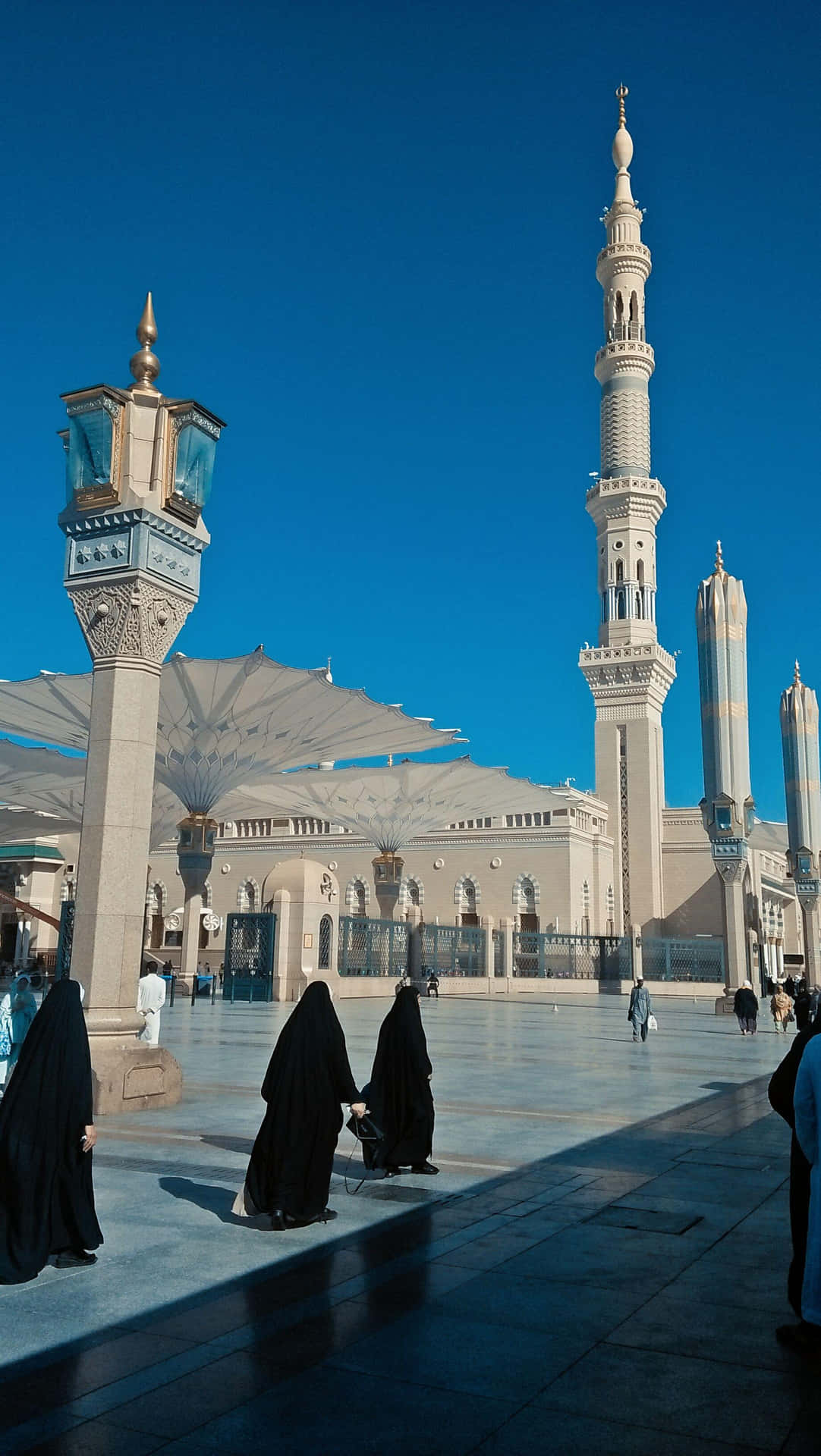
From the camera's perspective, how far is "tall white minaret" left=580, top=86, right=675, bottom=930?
50250 mm

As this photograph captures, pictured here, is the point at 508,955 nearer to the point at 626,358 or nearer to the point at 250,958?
the point at 250,958

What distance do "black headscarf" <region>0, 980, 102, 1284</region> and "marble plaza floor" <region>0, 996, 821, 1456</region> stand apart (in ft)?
0.46

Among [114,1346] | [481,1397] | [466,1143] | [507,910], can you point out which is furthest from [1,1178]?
[507,910]

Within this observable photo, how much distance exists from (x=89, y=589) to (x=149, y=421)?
1383 millimetres

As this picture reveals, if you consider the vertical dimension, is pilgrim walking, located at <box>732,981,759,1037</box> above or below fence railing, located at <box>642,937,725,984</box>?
below

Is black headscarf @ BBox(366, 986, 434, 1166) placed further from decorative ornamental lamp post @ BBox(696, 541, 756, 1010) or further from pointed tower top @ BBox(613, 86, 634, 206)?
pointed tower top @ BBox(613, 86, 634, 206)

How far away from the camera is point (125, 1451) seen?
2529mm

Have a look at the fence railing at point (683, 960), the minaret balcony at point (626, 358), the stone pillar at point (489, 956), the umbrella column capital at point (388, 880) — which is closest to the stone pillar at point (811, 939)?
the fence railing at point (683, 960)

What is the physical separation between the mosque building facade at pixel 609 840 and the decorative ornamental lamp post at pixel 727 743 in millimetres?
17925

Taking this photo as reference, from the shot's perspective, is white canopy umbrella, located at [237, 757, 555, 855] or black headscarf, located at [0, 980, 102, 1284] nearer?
black headscarf, located at [0, 980, 102, 1284]

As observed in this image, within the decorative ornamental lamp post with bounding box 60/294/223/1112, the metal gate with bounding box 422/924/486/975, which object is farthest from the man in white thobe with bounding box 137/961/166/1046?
the metal gate with bounding box 422/924/486/975

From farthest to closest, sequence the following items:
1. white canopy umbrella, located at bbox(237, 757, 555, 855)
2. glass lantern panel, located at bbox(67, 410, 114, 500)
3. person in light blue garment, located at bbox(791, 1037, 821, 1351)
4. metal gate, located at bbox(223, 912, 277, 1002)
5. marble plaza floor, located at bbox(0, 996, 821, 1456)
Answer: white canopy umbrella, located at bbox(237, 757, 555, 855), metal gate, located at bbox(223, 912, 277, 1002), glass lantern panel, located at bbox(67, 410, 114, 500), person in light blue garment, located at bbox(791, 1037, 821, 1351), marble plaza floor, located at bbox(0, 996, 821, 1456)

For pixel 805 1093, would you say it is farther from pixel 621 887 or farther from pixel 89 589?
pixel 621 887

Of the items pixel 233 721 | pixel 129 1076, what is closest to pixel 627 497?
pixel 233 721
